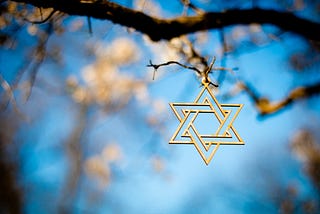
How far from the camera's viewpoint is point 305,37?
8.39 feet

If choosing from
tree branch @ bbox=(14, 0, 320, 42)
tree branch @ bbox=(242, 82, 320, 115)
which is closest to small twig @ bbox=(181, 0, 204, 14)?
tree branch @ bbox=(14, 0, 320, 42)

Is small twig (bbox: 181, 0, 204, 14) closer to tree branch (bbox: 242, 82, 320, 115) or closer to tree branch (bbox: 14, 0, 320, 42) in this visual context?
tree branch (bbox: 14, 0, 320, 42)

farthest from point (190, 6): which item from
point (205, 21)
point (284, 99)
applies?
point (284, 99)

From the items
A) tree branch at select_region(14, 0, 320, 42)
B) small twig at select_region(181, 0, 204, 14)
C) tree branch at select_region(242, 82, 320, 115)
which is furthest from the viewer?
tree branch at select_region(242, 82, 320, 115)

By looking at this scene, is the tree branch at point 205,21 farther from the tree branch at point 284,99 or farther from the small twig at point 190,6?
the tree branch at point 284,99

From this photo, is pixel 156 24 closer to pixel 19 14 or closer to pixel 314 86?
pixel 19 14

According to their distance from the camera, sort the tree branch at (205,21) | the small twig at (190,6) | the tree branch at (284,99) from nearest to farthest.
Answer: the tree branch at (205,21), the small twig at (190,6), the tree branch at (284,99)

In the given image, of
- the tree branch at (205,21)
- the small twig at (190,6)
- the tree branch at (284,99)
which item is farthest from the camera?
the tree branch at (284,99)

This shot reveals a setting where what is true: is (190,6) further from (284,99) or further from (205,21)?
(284,99)

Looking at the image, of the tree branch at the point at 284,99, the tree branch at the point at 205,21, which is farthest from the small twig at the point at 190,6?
the tree branch at the point at 284,99

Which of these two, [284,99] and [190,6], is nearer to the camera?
[190,6]

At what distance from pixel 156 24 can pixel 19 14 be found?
109 centimetres

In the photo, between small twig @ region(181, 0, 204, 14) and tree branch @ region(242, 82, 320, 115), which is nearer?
small twig @ region(181, 0, 204, 14)

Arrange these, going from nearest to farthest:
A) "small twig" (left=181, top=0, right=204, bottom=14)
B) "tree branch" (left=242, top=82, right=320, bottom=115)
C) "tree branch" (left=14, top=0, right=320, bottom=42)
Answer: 1. "tree branch" (left=14, top=0, right=320, bottom=42)
2. "small twig" (left=181, top=0, right=204, bottom=14)
3. "tree branch" (left=242, top=82, right=320, bottom=115)
